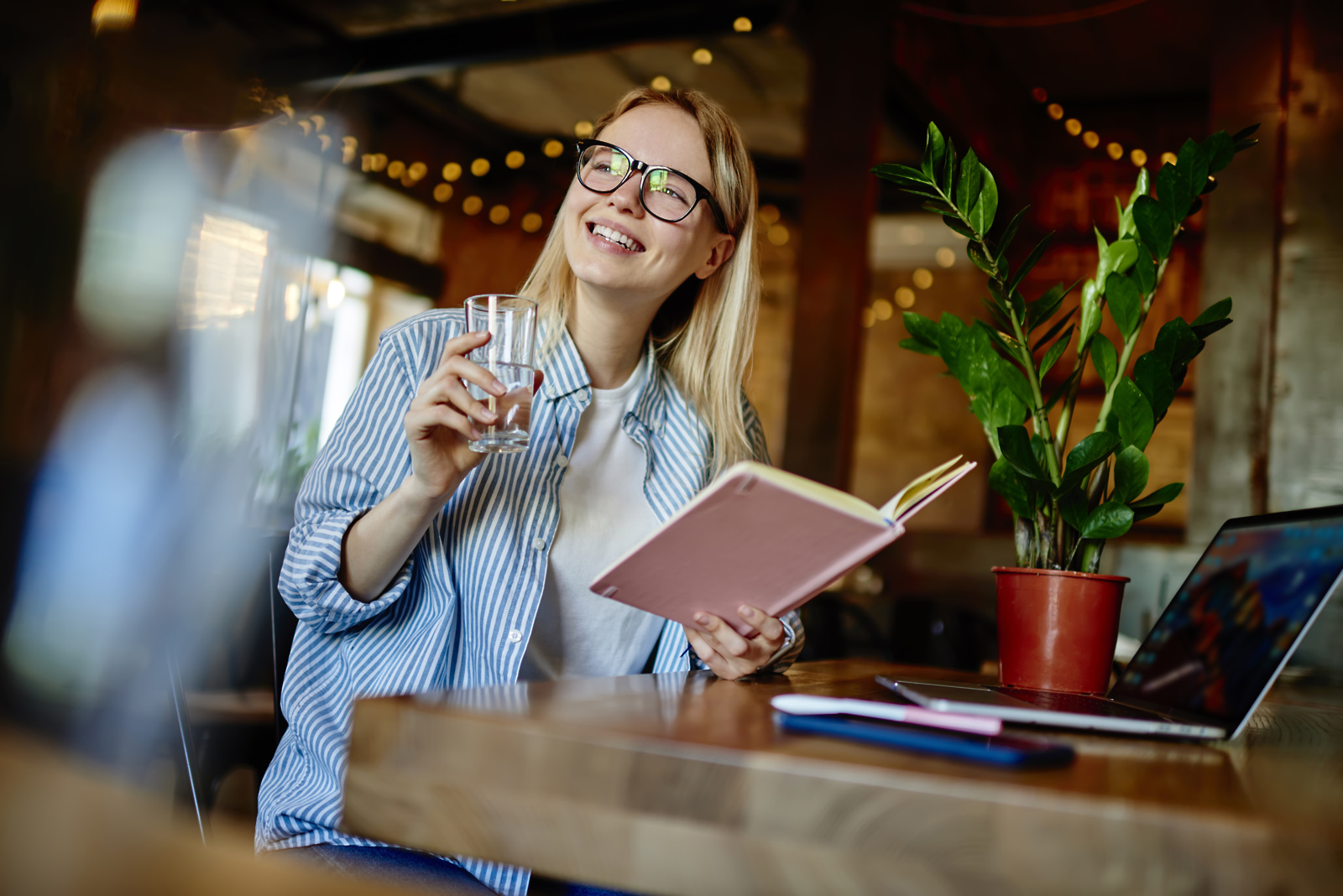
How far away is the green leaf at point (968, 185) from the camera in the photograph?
3.91 ft

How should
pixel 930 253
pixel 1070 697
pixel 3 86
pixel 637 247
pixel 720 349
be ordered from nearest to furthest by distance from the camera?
pixel 1070 697 < pixel 637 247 < pixel 720 349 < pixel 3 86 < pixel 930 253

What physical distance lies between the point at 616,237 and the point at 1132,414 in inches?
27.4

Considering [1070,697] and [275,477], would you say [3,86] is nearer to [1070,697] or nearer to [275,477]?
[275,477]

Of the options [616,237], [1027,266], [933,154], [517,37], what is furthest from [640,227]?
[517,37]

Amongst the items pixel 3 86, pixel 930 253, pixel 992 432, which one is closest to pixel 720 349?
pixel 992 432

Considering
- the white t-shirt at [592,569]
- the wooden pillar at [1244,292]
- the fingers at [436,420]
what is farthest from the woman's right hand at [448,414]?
the wooden pillar at [1244,292]

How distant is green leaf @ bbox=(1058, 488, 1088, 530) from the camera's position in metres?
1.11

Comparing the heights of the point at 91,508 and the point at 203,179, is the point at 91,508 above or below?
below

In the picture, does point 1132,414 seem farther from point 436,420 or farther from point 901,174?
point 436,420

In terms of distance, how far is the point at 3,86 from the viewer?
3.20 meters

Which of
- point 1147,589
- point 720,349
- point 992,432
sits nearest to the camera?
point 992,432

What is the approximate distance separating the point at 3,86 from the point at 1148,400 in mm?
3622

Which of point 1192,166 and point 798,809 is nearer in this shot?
point 798,809

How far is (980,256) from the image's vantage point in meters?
1.24
